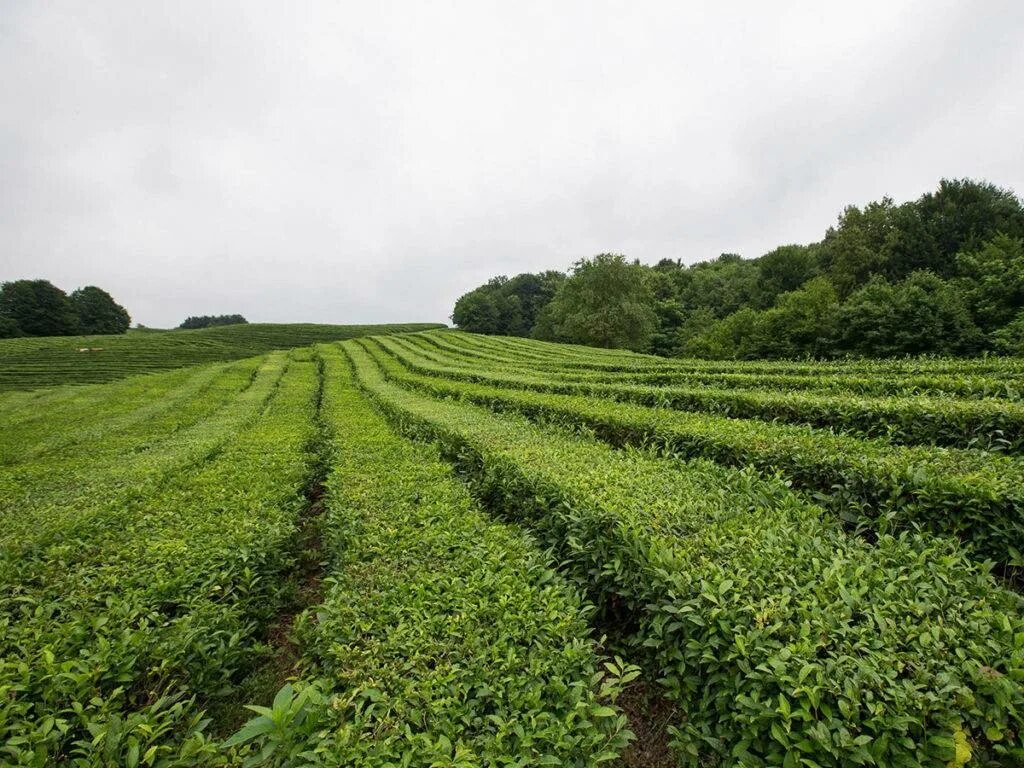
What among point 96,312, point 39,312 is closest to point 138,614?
point 39,312

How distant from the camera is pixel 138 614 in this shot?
3811mm

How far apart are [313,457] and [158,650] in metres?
6.79

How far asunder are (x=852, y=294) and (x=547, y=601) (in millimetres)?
34258

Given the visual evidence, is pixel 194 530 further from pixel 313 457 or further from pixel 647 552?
pixel 647 552

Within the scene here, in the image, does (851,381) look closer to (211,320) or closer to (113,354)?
(113,354)

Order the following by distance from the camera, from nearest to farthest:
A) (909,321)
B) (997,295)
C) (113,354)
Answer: (997,295), (909,321), (113,354)

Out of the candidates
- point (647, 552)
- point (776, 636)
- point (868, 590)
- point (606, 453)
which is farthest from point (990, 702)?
point (606, 453)

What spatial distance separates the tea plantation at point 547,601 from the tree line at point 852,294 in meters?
19.7

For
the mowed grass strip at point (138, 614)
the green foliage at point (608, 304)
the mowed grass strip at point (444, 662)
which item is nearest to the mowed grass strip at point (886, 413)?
the mowed grass strip at point (444, 662)

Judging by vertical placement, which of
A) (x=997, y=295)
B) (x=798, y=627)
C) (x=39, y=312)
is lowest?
(x=798, y=627)

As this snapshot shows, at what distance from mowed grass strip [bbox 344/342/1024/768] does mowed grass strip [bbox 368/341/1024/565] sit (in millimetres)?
623

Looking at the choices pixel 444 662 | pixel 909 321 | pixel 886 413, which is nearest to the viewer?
pixel 444 662

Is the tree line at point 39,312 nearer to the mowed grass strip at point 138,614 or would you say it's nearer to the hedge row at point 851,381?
the mowed grass strip at point 138,614

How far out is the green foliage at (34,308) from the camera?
255ft
